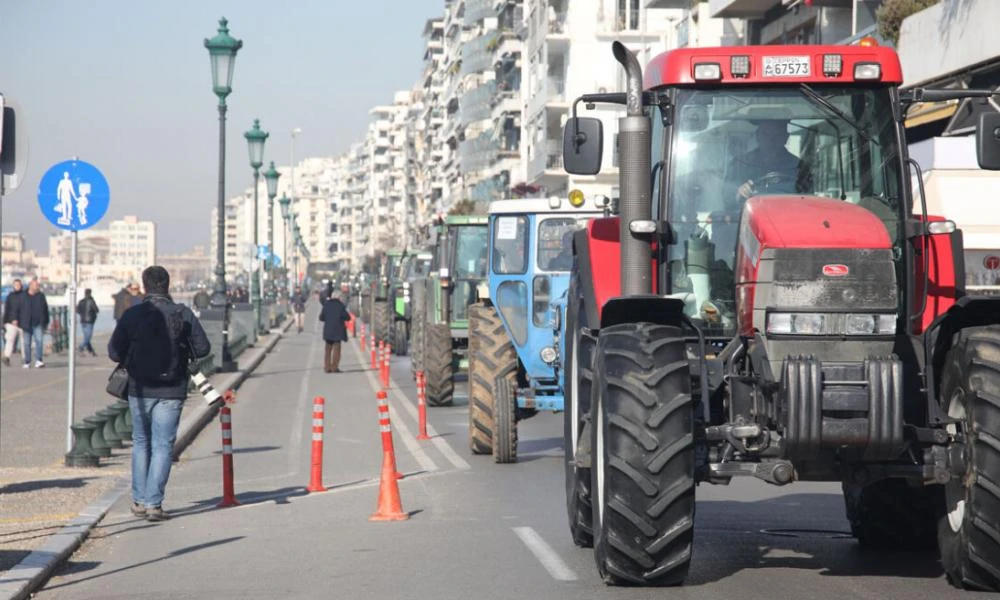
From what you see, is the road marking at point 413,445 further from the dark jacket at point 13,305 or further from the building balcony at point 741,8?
the building balcony at point 741,8

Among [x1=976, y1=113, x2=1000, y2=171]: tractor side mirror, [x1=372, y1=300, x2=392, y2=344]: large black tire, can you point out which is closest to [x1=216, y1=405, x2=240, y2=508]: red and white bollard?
[x1=976, y1=113, x2=1000, y2=171]: tractor side mirror

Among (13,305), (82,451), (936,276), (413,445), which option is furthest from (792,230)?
(13,305)

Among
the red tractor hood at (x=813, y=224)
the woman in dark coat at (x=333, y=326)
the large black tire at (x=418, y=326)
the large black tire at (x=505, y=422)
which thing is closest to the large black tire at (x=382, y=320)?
the woman in dark coat at (x=333, y=326)

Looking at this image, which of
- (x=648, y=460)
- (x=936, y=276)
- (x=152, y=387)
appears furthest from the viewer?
(x=152, y=387)

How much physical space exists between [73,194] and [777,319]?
903 centimetres

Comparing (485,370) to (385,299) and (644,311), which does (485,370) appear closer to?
(644,311)

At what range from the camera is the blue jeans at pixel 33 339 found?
37.0m

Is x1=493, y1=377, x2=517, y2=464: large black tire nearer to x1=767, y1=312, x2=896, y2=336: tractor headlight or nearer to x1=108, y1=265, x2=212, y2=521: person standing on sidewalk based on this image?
x1=108, y1=265, x2=212, y2=521: person standing on sidewalk

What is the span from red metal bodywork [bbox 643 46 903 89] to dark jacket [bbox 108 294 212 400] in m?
4.64

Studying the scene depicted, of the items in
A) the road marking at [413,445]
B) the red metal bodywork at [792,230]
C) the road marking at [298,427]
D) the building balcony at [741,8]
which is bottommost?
the road marking at [298,427]

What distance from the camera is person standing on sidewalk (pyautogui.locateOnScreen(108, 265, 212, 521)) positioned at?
41.9 feet

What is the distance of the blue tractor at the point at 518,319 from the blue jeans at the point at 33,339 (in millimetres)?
18896

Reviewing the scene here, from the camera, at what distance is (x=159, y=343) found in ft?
42.0

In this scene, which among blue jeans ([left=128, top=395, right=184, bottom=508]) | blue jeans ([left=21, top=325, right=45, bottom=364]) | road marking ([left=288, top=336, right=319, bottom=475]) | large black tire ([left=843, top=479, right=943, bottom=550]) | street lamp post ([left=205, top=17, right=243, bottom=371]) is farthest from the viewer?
blue jeans ([left=21, top=325, right=45, bottom=364])
